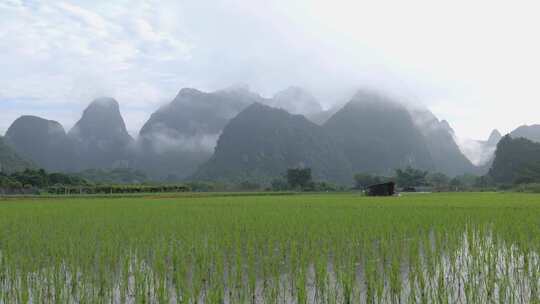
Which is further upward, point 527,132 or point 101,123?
point 101,123

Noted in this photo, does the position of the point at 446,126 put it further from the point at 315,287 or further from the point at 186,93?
the point at 315,287

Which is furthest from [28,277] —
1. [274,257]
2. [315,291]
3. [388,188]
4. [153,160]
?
[153,160]

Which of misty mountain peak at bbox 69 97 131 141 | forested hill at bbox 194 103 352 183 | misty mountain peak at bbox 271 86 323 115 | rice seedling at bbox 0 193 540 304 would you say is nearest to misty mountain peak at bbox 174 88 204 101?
misty mountain peak at bbox 69 97 131 141

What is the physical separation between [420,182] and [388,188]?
33881mm

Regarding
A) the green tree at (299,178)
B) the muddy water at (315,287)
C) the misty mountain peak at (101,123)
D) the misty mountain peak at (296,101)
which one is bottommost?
the muddy water at (315,287)

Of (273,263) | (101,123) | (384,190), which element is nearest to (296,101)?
(101,123)

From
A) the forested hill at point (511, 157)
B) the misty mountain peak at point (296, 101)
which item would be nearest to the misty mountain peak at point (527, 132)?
the misty mountain peak at point (296, 101)

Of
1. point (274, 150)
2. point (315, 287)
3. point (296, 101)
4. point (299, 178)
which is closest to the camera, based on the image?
point (315, 287)

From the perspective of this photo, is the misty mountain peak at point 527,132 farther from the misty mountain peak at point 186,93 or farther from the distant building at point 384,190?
the distant building at point 384,190

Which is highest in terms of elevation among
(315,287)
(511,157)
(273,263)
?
(511,157)

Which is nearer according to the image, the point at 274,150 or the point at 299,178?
the point at 299,178

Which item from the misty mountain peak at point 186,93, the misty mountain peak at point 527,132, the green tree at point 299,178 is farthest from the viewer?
the misty mountain peak at point 186,93

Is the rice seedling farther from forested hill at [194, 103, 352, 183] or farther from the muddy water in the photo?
forested hill at [194, 103, 352, 183]

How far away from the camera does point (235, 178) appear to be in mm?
109875
